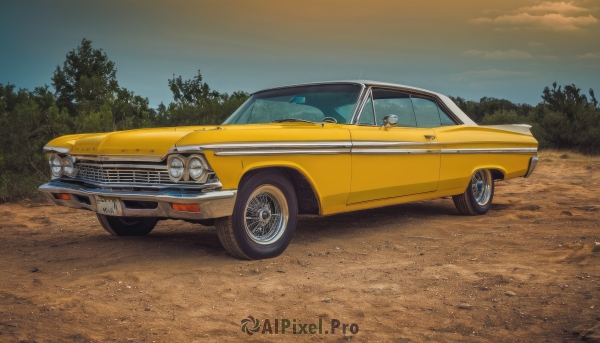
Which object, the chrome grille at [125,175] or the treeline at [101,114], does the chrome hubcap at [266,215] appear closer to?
the chrome grille at [125,175]

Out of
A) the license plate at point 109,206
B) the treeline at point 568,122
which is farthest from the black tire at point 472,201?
the treeline at point 568,122

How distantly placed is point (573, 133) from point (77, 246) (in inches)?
845

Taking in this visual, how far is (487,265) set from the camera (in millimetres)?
5133

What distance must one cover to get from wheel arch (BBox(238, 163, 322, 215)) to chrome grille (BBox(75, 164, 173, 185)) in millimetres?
865

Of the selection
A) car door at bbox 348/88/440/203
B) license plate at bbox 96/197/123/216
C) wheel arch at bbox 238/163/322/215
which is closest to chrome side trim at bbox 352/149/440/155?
car door at bbox 348/88/440/203

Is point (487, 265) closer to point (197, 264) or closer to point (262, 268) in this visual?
point (262, 268)

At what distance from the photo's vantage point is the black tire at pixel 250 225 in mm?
4988

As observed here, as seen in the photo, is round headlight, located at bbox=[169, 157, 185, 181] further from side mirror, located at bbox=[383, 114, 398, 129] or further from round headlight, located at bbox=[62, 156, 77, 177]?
side mirror, located at bbox=[383, 114, 398, 129]

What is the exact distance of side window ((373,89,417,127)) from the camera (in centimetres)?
658

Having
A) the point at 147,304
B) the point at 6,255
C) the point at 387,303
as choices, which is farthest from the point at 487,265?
the point at 6,255

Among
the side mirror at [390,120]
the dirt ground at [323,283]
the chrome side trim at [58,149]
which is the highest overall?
the side mirror at [390,120]

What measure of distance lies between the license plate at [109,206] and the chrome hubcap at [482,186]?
4718 mm

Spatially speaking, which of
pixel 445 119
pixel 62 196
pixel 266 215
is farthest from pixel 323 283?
pixel 445 119

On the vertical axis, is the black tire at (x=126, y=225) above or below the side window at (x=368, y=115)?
below
